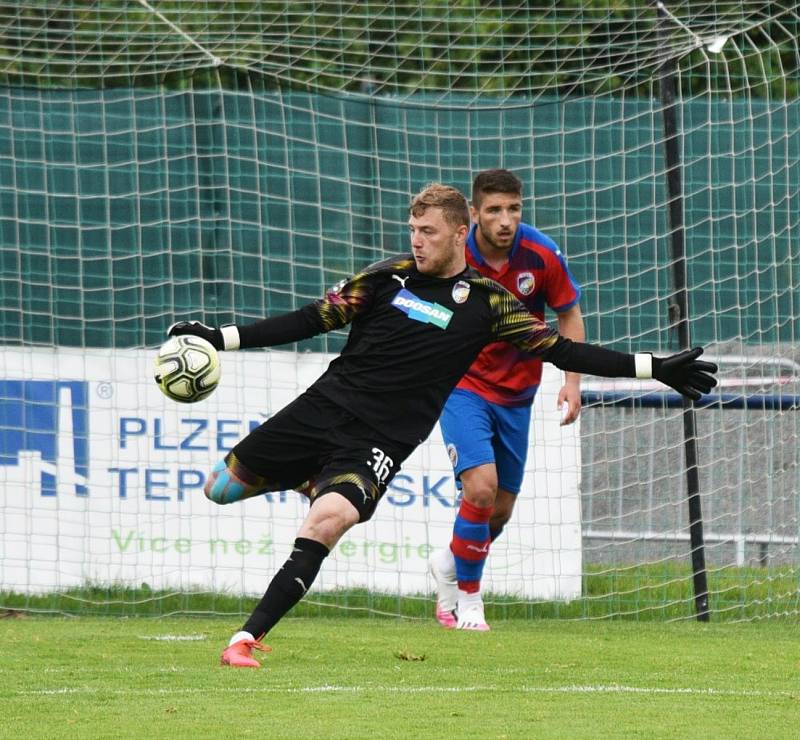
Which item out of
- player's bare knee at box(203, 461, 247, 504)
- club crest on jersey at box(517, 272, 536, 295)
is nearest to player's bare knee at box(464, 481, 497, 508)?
club crest on jersey at box(517, 272, 536, 295)

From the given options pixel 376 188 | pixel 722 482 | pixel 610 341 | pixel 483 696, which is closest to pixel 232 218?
pixel 376 188

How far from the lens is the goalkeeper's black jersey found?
698cm

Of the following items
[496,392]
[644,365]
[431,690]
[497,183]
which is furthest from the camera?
[496,392]

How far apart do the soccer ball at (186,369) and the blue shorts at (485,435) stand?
194 cm

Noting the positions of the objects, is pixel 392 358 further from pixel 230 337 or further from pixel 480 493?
pixel 480 493

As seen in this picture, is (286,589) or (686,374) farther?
(686,374)

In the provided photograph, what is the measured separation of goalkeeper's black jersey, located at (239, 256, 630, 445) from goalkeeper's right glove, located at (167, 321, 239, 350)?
52 mm

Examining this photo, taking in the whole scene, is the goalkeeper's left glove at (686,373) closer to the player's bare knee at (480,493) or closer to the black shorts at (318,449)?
the black shorts at (318,449)

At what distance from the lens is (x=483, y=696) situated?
5.74 m

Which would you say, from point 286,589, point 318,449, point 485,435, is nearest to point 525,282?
point 485,435

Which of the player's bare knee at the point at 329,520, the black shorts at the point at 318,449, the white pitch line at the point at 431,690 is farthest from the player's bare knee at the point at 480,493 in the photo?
the white pitch line at the point at 431,690

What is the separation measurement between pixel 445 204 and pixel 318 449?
46.7 inches

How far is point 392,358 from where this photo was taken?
7016mm

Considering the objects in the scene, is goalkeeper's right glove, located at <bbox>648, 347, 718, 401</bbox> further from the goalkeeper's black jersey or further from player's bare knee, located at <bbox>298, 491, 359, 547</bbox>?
player's bare knee, located at <bbox>298, 491, 359, 547</bbox>
